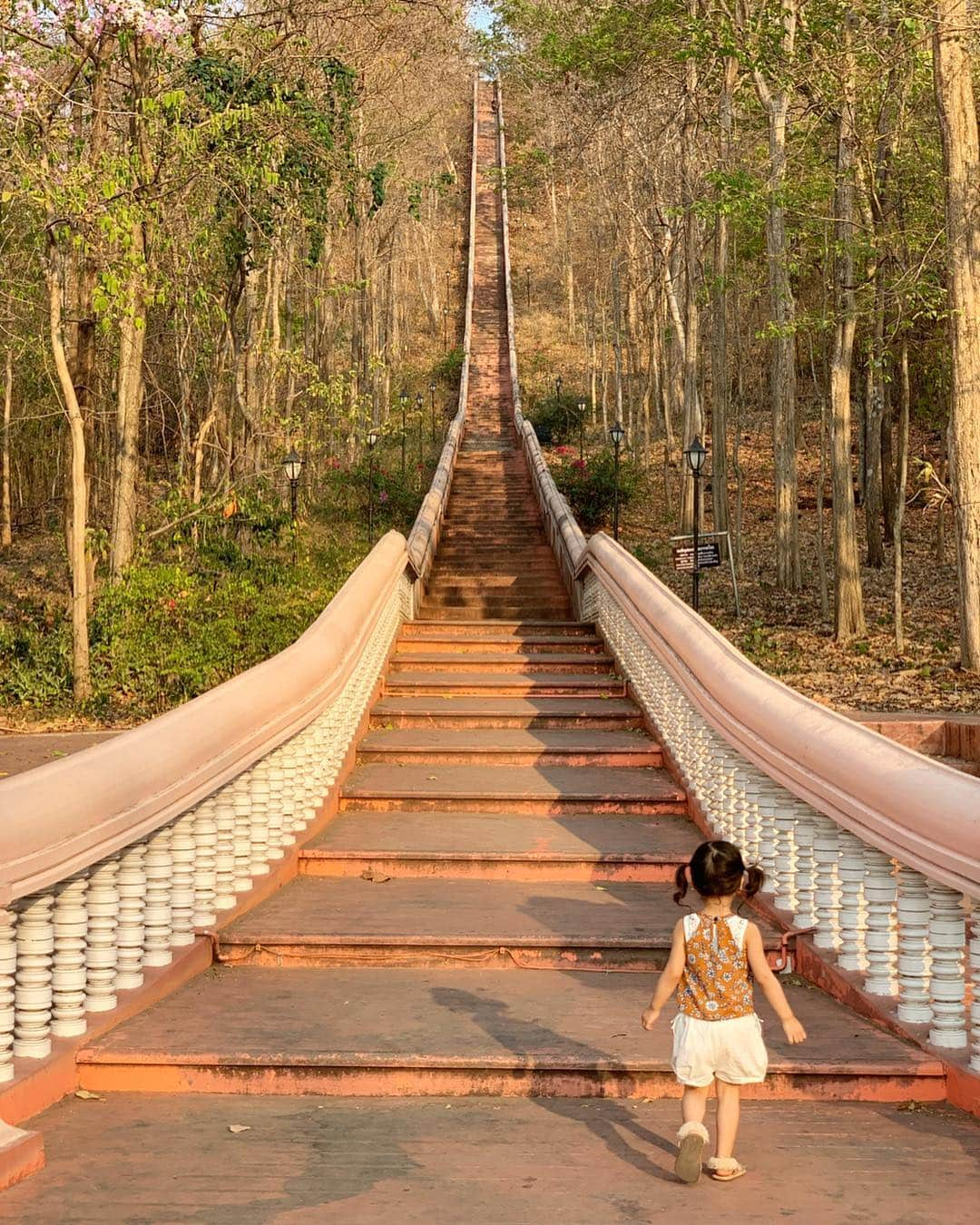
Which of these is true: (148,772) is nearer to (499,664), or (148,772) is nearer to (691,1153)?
(691,1153)

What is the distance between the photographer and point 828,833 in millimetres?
6035

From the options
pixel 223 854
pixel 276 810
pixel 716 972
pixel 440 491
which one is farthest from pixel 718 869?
pixel 440 491

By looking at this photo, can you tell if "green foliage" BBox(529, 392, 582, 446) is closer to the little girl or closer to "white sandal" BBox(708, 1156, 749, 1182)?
the little girl

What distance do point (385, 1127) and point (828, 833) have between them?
7.50 ft

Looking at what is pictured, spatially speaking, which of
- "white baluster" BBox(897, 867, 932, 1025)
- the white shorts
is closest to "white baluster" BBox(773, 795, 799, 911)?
"white baluster" BBox(897, 867, 932, 1025)

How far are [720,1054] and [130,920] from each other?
87.3 inches

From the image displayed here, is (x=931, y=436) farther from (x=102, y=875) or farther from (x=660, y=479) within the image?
(x=102, y=875)

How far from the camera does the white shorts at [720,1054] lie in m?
4.25

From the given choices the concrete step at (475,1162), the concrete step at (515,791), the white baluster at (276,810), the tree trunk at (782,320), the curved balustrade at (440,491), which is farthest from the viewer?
the tree trunk at (782,320)

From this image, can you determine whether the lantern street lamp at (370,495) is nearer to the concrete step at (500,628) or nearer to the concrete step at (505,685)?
the concrete step at (500,628)

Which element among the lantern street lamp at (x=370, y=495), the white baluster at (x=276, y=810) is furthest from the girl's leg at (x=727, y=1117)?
the lantern street lamp at (x=370, y=495)

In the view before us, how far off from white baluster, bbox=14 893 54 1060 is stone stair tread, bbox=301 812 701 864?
3.18 metres

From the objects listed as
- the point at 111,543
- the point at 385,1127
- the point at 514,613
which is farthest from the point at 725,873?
the point at 111,543

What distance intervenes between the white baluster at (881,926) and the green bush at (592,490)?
81.0 ft
